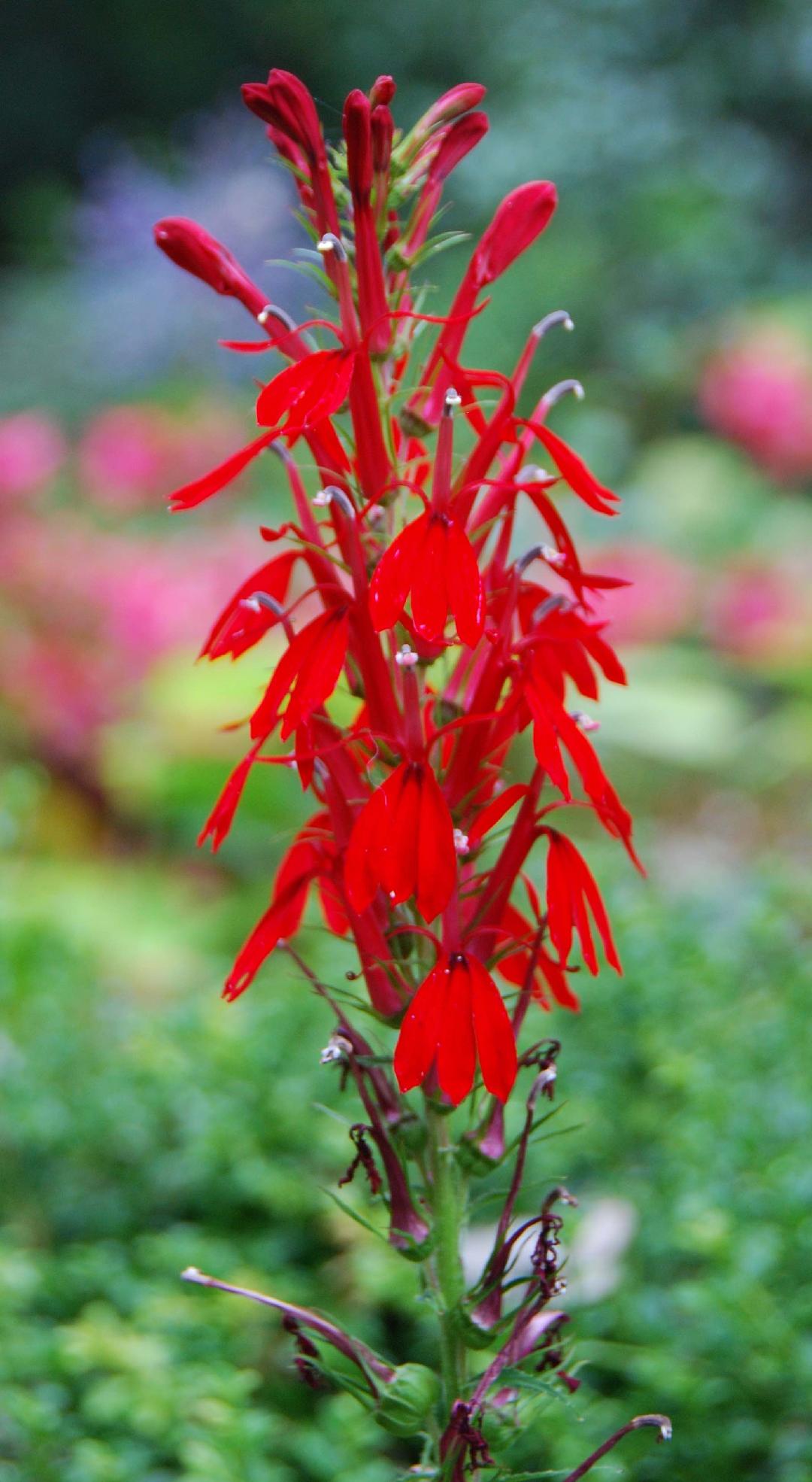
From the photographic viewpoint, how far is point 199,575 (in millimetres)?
3893

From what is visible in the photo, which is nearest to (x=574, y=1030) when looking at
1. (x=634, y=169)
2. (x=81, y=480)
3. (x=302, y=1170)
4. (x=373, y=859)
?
(x=302, y=1170)

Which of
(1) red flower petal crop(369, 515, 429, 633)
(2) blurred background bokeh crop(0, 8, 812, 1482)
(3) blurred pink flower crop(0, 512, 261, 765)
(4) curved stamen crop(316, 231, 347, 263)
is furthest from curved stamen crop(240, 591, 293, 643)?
(3) blurred pink flower crop(0, 512, 261, 765)

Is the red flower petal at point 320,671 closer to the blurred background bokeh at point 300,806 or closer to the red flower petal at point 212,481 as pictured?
the red flower petal at point 212,481

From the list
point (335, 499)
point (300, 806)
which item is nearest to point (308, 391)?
point (335, 499)

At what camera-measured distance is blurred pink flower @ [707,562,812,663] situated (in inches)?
157

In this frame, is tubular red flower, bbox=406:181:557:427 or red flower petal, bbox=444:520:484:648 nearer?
red flower petal, bbox=444:520:484:648

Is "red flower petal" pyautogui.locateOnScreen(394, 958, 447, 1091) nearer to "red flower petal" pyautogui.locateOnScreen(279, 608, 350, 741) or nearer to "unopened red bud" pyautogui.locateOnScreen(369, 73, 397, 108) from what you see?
"red flower petal" pyautogui.locateOnScreen(279, 608, 350, 741)

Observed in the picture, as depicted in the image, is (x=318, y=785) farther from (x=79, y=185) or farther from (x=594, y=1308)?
(x=79, y=185)

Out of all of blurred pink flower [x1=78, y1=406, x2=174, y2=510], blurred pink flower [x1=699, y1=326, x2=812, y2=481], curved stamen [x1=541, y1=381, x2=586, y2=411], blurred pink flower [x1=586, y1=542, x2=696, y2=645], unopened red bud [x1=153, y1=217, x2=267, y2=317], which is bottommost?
unopened red bud [x1=153, y1=217, x2=267, y2=317]

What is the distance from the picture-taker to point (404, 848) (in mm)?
801

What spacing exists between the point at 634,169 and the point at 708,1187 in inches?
302

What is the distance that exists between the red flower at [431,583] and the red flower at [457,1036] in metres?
0.22

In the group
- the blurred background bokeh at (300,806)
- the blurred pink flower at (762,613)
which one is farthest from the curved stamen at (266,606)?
the blurred pink flower at (762,613)

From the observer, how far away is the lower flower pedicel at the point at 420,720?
0.82m
